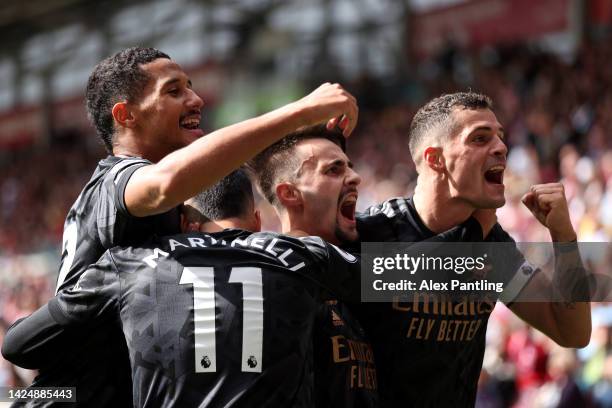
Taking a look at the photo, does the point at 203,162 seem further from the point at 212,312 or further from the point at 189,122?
the point at 189,122

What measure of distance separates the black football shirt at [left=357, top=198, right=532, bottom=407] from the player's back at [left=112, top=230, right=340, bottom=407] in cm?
72

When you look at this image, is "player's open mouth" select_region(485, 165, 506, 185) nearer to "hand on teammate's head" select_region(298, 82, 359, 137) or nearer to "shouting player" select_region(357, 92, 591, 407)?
"shouting player" select_region(357, 92, 591, 407)

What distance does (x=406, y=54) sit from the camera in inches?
750

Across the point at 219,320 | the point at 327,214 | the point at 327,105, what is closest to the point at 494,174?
the point at 327,214

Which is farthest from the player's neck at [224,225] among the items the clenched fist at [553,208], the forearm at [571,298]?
the forearm at [571,298]

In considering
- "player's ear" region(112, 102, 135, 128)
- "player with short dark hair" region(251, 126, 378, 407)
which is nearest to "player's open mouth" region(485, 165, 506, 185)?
"player with short dark hair" region(251, 126, 378, 407)

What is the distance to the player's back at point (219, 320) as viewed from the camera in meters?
3.87

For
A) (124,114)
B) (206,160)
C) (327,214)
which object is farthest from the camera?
(327,214)

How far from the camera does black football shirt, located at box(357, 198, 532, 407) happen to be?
15.5ft

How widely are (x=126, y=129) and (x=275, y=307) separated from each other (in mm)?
1057

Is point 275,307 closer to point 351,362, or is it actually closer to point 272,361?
point 272,361

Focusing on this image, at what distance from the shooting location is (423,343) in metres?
4.73

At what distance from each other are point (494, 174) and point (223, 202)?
1231 millimetres

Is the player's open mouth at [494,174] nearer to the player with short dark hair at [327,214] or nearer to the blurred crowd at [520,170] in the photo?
the player with short dark hair at [327,214]
